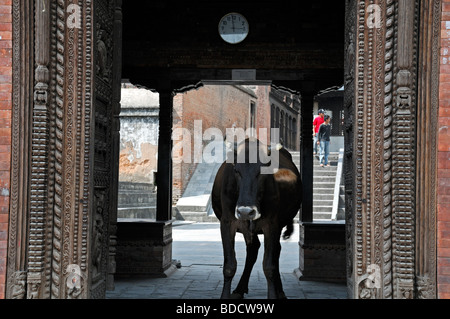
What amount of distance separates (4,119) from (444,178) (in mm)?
3268

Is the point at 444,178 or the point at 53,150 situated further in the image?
the point at 53,150

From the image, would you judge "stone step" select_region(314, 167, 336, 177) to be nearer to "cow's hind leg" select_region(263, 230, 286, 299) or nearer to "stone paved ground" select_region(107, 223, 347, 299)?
"stone paved ground" select_region(107, 223, 347, 299)

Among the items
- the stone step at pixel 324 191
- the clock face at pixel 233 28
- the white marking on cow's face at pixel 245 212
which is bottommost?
the stone step at pixel 324 191

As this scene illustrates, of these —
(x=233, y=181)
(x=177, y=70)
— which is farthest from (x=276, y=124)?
(x=233, y=181)

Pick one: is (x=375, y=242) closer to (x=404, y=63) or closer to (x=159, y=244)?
(x=404, y=63)

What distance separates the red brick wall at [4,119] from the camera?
14.6 ft

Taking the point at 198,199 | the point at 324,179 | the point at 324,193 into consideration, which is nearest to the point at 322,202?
the point at 324,193

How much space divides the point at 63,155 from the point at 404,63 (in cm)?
265

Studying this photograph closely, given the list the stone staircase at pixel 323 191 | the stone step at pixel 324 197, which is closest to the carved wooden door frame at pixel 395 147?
the stone staircase at pixel 323 191

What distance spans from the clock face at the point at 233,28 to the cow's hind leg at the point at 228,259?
3.21m

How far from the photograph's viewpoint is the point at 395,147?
174 inches

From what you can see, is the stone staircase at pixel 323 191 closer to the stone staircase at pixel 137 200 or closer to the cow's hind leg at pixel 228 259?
the stone staircase at pixel 137 200

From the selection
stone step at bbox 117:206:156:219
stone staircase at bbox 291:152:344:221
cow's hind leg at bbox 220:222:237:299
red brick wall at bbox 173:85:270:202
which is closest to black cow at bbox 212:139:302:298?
cow's hind leg at bbox 220:222:237:299

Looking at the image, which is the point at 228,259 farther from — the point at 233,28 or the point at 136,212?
the point at 136,212
